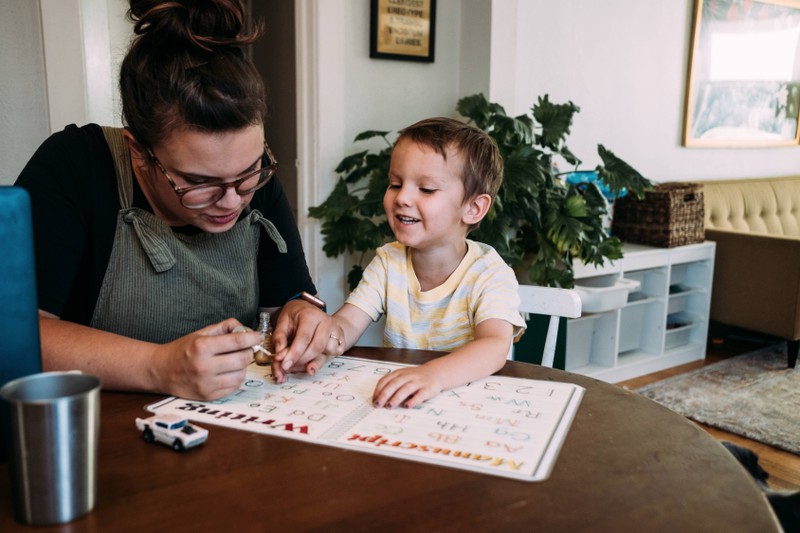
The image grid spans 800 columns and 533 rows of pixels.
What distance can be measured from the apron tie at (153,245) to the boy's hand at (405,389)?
43 cm

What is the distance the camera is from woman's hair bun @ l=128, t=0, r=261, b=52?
101cm

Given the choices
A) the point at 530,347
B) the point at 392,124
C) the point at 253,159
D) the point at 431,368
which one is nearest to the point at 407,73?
the point at 392,124

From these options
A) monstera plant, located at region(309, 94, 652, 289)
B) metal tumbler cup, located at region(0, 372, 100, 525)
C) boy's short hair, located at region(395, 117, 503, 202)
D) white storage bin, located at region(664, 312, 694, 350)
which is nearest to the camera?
metal tumbler cup, located at region(0, 372, 100, 525)

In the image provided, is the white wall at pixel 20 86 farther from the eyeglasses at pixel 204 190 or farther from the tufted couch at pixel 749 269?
the tufted couch at pixel 749 269

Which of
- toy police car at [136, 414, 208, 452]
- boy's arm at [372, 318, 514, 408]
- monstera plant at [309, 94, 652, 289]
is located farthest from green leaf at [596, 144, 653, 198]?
toy police car at [136, 414, 208, 452]

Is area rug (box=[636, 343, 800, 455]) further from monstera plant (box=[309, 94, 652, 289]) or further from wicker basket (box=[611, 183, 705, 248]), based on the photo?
monstera plant (box=[309, 94, 652, 289])

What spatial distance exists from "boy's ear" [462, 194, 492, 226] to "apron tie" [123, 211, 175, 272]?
2.08ft

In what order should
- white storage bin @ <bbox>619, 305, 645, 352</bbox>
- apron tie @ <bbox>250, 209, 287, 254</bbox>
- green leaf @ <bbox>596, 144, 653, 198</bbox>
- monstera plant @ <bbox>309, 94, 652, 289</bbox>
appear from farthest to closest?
1. white storage bin @ <bbox>619, 305, 645, 352</bbox>
2. green leaf @ <bbox>596, 144, 653, 198</bbox>
3. monstera plant @ <bbox>309, 94, 652, 289</bbox>
4. apron tie @ <bbox>250, 209, 287, 254</bbox>

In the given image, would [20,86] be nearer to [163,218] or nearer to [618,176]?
[163,218]

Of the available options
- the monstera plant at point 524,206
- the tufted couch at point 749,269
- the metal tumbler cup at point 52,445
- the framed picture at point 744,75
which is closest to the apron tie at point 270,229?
the metal tumbler cup at point 52,445

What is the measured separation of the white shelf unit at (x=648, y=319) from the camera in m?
3.25

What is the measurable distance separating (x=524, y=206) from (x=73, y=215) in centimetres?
181

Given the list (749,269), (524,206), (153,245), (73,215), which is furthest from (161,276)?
(749,269)

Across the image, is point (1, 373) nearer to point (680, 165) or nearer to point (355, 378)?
point (355, 378)
